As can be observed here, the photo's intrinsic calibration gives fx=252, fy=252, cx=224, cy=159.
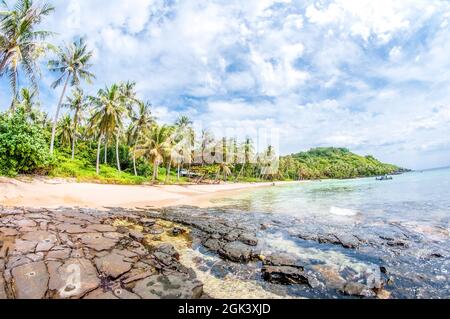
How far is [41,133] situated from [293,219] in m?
18.0

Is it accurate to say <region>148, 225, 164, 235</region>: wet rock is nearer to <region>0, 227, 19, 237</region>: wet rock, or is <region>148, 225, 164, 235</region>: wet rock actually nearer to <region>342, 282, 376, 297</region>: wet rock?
<region>0, 227, 19, 237</region>: wet rock

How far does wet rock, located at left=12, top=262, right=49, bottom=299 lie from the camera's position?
12.3ft

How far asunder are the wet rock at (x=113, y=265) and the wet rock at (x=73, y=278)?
0.49 feet

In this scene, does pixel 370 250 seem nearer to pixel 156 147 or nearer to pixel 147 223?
pixel 147 223

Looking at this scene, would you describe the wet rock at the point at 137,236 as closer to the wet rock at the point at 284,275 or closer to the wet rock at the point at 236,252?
the wet rock at the point at 236,252

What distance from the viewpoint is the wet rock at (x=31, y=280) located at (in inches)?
148

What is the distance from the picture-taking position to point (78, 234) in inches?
267

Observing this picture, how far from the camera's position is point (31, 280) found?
407cm

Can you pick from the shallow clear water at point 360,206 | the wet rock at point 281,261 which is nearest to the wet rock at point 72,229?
the wet rock at point 281,261

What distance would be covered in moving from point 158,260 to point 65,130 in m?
44.4

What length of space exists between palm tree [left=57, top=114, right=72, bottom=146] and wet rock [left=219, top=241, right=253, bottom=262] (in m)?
43.9

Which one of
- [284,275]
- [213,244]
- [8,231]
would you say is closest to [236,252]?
[213,244]
